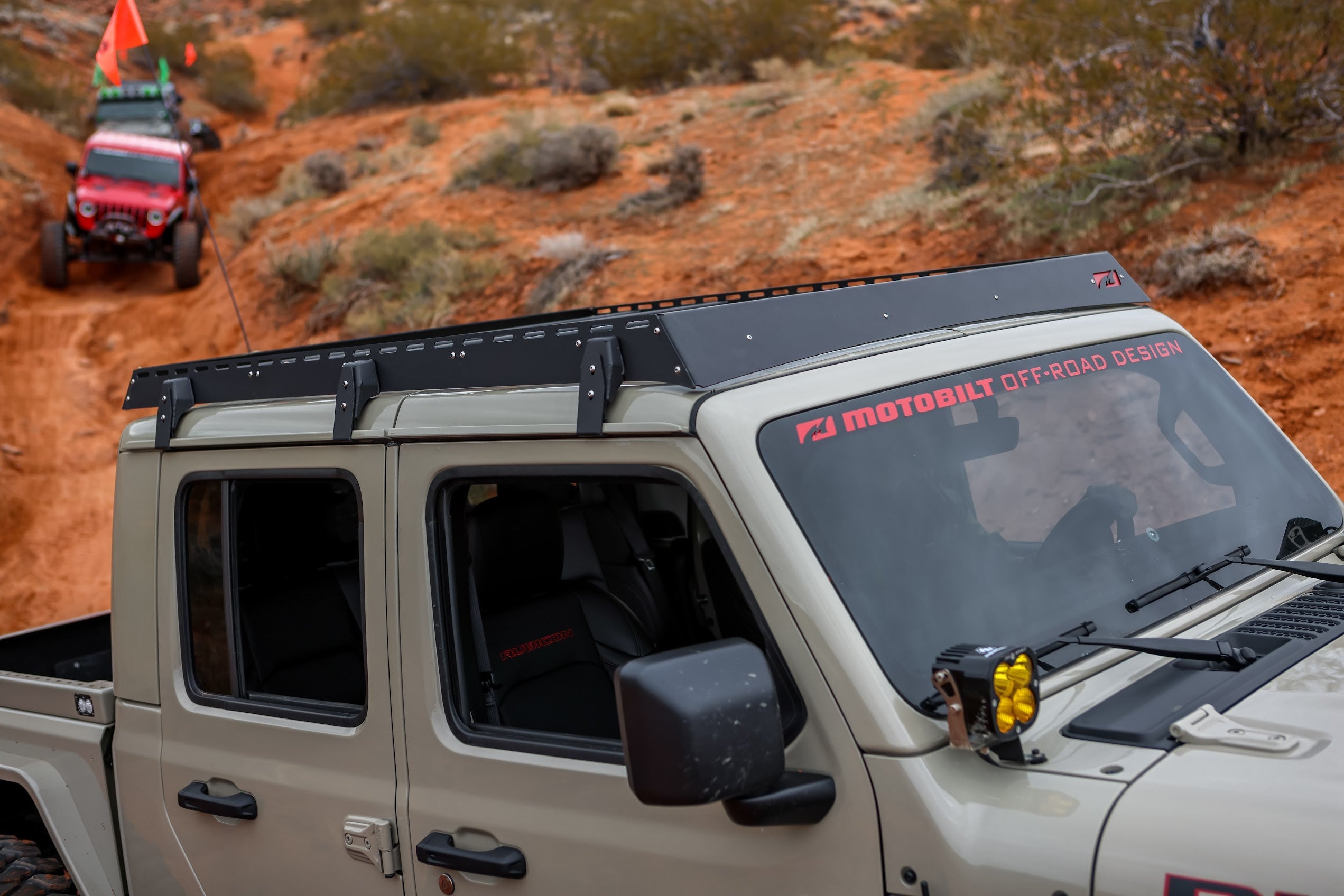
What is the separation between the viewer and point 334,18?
136 feet

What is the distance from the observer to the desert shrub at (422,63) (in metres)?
28.3

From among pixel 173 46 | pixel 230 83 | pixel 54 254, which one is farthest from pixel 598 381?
pixel 173 46

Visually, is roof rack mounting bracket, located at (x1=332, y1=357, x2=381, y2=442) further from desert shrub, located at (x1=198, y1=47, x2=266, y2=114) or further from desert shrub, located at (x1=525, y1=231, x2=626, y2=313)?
desert shrub, located at (x1=198, y1=47, x2=266, y2=114)

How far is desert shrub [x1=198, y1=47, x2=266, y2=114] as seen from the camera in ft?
116

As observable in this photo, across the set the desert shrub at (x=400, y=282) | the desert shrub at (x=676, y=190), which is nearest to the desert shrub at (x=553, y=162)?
the desert shrub at (x=676, y=190)

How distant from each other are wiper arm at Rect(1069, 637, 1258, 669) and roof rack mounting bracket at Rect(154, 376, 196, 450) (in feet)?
6.71

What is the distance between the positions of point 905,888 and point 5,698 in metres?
2.62

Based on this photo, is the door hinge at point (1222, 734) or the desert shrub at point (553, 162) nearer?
the door hinge at point (1222, 734)

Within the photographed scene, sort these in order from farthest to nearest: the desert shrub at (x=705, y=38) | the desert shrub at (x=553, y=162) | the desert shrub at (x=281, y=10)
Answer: the desert shrub at (x=281, y=10)
the desert shrub at (x=705, y=38)
the desert shrub at (x=553, y=162)

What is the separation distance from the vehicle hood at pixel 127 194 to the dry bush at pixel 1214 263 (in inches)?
594

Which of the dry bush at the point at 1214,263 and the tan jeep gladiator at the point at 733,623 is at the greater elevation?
the dry bush at the point at 1214,263

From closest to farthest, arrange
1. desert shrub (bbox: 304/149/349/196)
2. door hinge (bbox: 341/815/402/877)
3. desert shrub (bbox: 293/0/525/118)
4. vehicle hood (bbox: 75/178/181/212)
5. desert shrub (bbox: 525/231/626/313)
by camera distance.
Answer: door hinge (bbox: 341/815/402/877) < desert shrub (bbox: 525/231/626/313) < vehicle hood (bbox: 75/178/181/212) < desert shrub (bbox: 304/149/349/196) < desert shrub (bbox: 293/0/525/118)

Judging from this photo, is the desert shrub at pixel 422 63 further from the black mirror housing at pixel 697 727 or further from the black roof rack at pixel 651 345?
the black mirror housing at pixel 697 727

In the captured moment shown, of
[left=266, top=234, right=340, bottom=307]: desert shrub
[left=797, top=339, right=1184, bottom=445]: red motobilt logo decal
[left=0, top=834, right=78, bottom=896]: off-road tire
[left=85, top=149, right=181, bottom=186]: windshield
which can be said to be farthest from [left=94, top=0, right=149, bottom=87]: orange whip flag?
[left=85, top=149, right=181, bottom=186]: windshield
